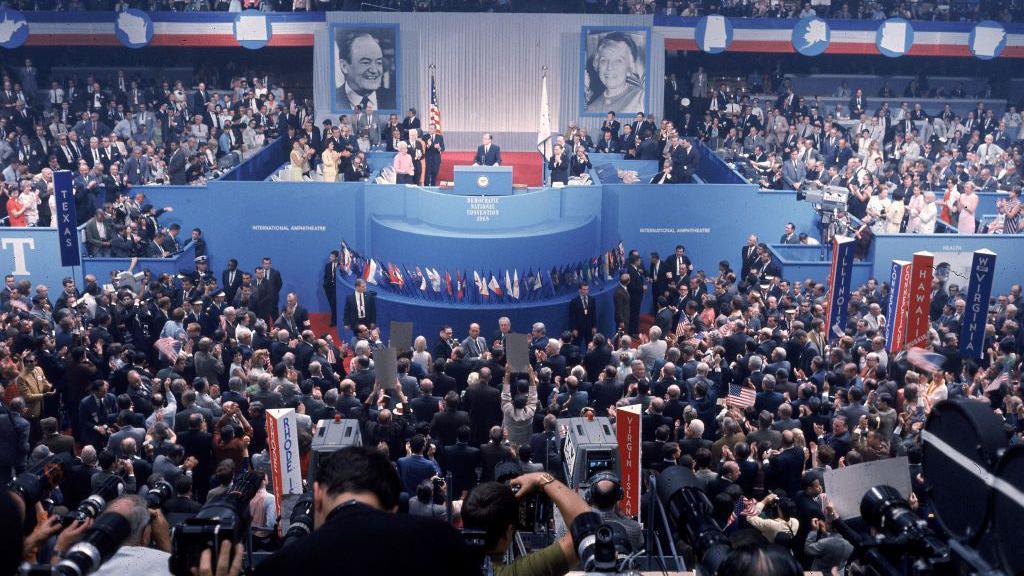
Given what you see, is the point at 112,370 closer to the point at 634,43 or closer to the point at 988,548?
the point at 988,548

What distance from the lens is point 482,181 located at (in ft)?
55.7

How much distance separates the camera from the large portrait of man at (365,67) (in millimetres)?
22469

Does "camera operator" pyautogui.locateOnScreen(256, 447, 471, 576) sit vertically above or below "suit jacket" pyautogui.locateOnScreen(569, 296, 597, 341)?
above

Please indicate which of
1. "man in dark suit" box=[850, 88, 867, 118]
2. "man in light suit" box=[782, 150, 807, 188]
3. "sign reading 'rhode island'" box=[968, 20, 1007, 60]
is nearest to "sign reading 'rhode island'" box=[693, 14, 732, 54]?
"man in dark suit" box=[850, 88, 867, 118]

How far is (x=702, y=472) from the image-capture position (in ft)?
27.9

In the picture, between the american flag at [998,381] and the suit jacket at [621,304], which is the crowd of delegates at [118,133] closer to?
the suit jacket at [621,304]

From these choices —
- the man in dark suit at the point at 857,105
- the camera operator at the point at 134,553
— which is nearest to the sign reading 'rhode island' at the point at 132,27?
the man in dark suit at the point at 857,105

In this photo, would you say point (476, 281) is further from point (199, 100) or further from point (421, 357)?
point (199, 100)

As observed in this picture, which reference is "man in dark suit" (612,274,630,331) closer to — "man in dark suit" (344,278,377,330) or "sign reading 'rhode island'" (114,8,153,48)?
"man in dark suit" (344,278,377,330)

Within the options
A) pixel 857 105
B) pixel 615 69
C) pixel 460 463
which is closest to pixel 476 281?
pixel 460 463

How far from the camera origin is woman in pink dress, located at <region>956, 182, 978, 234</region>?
18.0 metres

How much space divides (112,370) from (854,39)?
1813 centimetres

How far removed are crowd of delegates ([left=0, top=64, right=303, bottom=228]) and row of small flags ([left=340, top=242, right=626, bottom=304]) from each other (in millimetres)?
4074

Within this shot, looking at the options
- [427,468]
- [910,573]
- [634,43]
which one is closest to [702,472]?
[427,468]
